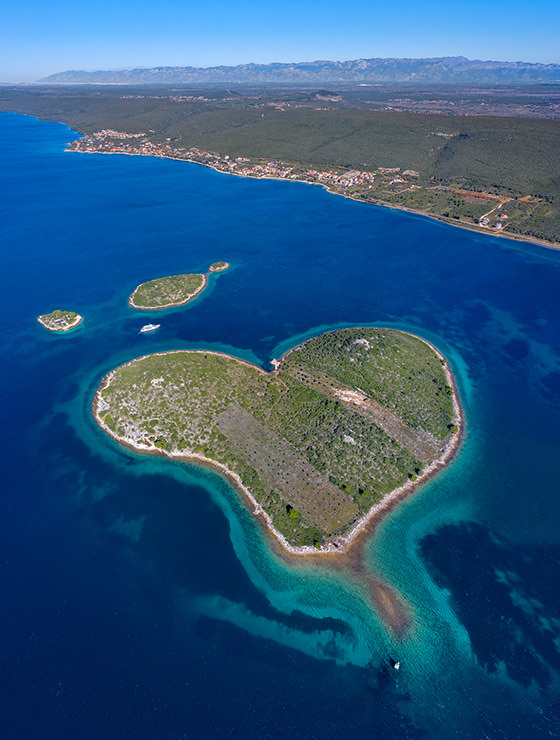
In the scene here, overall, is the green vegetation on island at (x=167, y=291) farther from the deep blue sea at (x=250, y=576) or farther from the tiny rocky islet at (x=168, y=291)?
the deep blue sea at (x=250, y=576)

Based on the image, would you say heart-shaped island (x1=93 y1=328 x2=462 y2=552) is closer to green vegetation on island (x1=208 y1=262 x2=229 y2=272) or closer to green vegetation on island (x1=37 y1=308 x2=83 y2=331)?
green vegetation on island (x1=37 y1=308 x2=83 y2=331)

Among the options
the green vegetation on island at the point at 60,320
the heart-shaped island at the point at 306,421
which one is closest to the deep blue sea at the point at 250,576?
the green vegetation on island at the point at 60,320

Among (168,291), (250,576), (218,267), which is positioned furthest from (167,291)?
(250,576)

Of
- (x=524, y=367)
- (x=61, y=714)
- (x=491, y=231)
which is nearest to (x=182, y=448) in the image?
(x=61, y=714)

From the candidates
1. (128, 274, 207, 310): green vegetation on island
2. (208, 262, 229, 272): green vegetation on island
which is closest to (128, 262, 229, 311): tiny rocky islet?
(128, 274, 207, 310): green vegetation on island

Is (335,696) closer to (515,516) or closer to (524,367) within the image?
(515,516)
